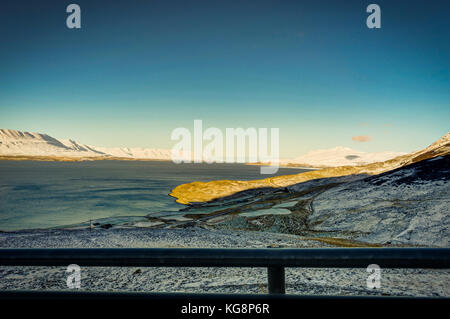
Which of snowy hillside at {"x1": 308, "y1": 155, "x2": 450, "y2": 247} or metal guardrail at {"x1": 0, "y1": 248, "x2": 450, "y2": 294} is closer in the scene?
metal guardrail at {"x1": 0, "y1": 248, "x2": 450, "y2": 294}

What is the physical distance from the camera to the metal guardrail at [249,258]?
1.88m

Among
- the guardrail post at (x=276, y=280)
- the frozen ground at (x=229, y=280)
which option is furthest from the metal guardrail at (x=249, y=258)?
the frozen ground at (x=229, y=280)

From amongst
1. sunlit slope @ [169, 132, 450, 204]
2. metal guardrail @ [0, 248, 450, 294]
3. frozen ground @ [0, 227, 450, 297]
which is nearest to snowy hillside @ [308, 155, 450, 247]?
frozen ground @ [0, 227, 450, 297]

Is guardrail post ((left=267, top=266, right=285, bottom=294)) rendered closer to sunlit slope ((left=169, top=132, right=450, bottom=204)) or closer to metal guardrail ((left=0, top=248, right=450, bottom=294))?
metal guardrail ((left=0, top=248, right=450, bottom=294))

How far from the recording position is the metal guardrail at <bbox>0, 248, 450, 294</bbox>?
6.15 feet

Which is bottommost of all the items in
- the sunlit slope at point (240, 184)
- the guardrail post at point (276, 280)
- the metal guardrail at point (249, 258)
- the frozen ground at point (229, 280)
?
the sunlit slope at point (240, 184)

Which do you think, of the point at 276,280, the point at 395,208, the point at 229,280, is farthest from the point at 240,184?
the point at 276,280

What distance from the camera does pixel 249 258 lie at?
6.48 feet

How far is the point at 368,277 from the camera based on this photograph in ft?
25.6

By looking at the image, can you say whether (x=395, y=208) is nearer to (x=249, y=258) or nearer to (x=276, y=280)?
(x=276, y=280)

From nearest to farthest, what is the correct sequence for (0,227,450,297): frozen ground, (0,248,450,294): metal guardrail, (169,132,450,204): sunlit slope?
(0,248,450,294): metal guardrail
(0,227,450,297): frozen ground
(169,132,450,204): sunlit slope

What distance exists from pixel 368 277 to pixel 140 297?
790 centimetres

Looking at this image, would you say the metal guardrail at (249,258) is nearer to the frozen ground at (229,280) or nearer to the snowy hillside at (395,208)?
the frozen ground at (229,280)
